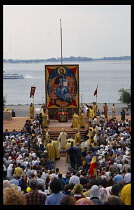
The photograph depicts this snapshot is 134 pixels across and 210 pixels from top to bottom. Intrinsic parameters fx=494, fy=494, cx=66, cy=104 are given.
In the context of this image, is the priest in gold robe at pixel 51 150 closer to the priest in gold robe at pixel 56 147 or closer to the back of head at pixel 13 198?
the priest in gold robe at pixel 56 147

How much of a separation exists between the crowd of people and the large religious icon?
4.17ft

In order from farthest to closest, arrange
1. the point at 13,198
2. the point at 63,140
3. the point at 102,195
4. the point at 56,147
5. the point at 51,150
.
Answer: the point at 63,140 < the point at 56,147 < the point at 51,150 < the point at 102,195 < the point at 13,198

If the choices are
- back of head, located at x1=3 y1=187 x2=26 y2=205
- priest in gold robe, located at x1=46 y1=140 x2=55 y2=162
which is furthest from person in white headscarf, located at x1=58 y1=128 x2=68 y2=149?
back of head, located at x1=3 y1=187 x2=26 y2=205

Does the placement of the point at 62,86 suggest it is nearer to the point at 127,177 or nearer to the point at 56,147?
the point at 56,147

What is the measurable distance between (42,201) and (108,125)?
67.5 ft

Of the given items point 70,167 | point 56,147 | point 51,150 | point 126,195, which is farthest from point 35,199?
point 56,147

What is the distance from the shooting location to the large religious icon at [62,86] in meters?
34.2

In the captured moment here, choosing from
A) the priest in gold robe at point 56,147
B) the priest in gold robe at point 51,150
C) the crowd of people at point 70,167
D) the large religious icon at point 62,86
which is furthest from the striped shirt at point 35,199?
the large religious icon at point 62,86

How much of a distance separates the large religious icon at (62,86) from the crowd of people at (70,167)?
4.17 ft

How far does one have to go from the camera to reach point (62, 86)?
1353 inches

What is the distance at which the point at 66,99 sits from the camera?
113ft

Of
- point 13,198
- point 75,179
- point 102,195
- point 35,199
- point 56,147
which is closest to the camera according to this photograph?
point 13,198

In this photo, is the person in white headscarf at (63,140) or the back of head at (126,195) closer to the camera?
the back of head at (126,195)

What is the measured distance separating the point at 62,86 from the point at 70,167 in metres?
11.3
